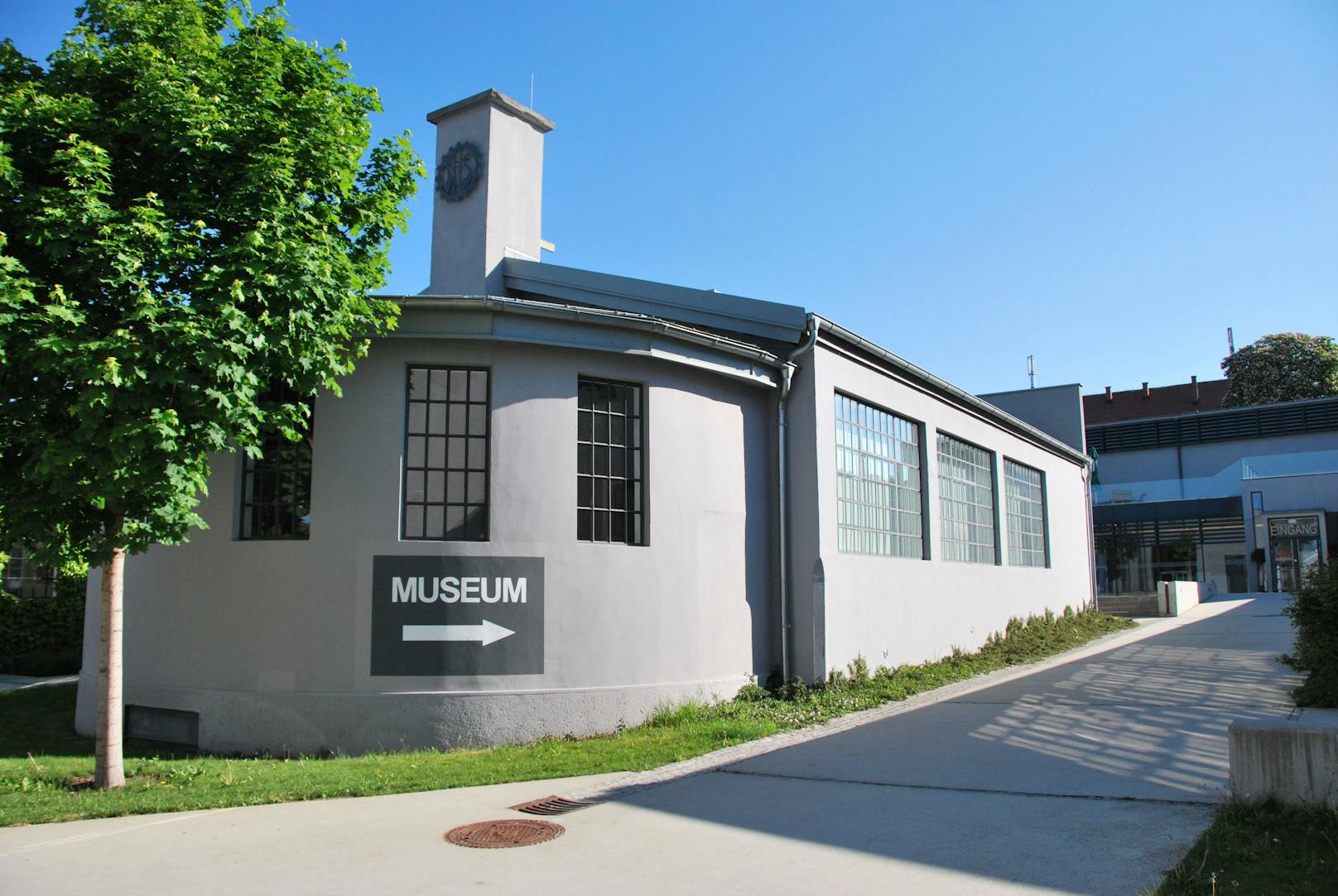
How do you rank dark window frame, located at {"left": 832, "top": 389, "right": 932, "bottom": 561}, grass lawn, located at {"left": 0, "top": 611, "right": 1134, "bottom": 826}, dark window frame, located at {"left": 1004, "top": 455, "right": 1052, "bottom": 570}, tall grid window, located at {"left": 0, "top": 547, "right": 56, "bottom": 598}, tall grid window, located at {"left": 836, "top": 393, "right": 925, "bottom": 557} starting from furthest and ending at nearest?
1. dark window frame, located at {"left": 1004, "top": 455, "right": 1052, "bottom": 570}
2. tall grid window, located at {"left": 0, "top": 547, "right": 56, "bottom": 598}
3. tall grid window, located at {"left": 836, "top": 393, "right": 925, "bottom": 557}
4. dark window frame, located at {"left": 832, "top": 389, "right": 932, "bottom": 561}
5. grass lawn, located at {"left": 0, "top": 611, "right": 1134, "bottom": 826}

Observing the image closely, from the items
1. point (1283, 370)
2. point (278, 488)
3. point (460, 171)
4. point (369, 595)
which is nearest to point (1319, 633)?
point (369, 595)

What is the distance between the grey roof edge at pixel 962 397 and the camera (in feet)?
46.1

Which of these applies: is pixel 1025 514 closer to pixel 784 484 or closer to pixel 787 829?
pixel 784 484

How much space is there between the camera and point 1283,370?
56.4 meters

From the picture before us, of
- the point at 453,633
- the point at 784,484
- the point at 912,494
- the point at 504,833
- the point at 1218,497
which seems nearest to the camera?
the point at 504,833

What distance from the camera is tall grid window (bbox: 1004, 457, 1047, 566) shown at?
22266 mm

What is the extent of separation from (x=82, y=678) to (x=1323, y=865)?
13198mm

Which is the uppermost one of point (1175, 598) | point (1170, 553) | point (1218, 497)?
point (1218, 497)

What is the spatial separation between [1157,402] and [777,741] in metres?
62.2

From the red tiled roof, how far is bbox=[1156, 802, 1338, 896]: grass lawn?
200ft

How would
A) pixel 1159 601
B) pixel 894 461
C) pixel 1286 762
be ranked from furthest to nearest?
pixel 1159 601 < pixel 894 461 < pixel 1286 762

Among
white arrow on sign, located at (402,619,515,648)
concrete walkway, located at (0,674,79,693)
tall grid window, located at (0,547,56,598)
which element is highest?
tall grid window, located at (0,547,56,598)

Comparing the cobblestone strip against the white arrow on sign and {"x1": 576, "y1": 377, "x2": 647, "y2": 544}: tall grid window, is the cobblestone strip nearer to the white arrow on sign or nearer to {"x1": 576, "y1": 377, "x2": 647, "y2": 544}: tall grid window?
the white arrow on sign

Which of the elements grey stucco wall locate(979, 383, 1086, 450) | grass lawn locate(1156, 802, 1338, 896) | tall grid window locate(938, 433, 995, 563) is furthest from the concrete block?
grey stucco wall locate(979, 383, 1086, 450)
